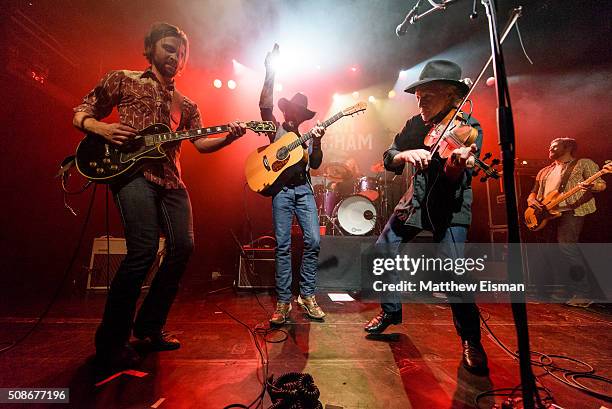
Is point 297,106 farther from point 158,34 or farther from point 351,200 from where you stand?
point 351,200

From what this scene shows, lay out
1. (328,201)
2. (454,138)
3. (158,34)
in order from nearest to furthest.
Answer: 1. (454,138)
2. (158,34)
3. (328,201)

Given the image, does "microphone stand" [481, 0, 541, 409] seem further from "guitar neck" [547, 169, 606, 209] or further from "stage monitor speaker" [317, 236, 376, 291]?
"guitar neck" [547, 169, 606, 209]

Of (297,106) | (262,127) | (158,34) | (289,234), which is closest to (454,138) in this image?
(262,127)

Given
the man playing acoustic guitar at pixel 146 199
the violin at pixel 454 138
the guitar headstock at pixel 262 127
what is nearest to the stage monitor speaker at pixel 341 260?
the guitar headstock at pixel 262 127

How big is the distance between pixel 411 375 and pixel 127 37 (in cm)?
775

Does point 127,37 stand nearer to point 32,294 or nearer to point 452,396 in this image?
point 32,294

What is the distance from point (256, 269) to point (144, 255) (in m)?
3.00

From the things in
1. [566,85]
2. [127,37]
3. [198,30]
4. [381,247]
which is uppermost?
[198,30]

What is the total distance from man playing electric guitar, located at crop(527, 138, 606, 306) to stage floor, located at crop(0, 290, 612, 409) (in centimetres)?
179

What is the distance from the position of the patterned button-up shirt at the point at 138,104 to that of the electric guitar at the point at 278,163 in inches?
42.9

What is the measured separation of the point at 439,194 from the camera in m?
2.36

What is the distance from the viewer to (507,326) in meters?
2.98

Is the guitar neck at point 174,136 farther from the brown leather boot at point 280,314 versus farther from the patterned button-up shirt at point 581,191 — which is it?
the patterned button-up shirt at point 581,191

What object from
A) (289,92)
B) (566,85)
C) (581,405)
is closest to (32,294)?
(581,405)
